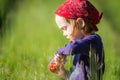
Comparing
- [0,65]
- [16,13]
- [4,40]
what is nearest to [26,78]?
[0,65]

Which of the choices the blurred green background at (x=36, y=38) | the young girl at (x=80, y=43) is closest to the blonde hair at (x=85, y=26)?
the young girl at (x=80, y=43)

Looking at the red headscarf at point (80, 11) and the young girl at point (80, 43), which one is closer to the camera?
the young girl at point (80, 43)

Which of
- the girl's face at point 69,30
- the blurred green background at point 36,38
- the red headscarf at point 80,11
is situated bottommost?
the blurred green background at point 36,38

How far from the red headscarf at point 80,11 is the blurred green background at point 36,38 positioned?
1.97 feet

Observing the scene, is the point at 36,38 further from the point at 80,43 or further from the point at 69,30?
the point at 80,43

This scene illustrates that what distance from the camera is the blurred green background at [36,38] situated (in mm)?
6602

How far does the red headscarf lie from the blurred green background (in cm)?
60

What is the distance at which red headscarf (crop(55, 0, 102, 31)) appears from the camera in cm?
604

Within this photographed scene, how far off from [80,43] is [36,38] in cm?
713

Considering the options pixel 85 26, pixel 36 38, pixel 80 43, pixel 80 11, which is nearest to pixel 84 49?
pixel 80 43

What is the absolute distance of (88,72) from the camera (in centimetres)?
592

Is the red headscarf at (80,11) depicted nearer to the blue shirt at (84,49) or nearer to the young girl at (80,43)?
the young girl at (80,43)

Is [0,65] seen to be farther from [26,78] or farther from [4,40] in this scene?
[4,40]

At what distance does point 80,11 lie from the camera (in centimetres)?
605
